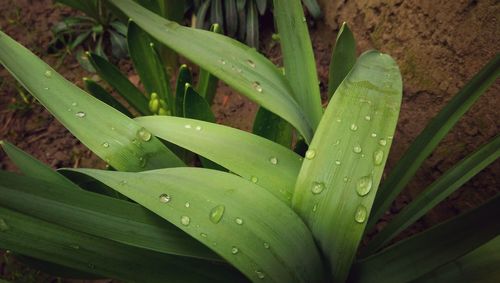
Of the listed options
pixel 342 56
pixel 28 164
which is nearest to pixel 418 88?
pixel 342 56

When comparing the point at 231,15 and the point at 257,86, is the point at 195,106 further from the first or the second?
the point at 231,15

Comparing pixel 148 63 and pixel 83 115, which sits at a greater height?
pixel 148 63

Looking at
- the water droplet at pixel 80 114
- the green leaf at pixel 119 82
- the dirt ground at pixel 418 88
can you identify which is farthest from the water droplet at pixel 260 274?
the green leaf at pixel 119 82

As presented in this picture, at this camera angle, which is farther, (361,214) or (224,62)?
(224,62)

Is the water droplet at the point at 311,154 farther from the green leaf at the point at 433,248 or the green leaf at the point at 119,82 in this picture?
the green leaf at the point at 119,82

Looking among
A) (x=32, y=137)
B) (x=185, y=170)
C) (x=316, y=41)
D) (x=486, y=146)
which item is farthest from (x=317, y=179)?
(x=32, y=137)

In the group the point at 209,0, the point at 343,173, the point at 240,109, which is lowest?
the point at 343,173

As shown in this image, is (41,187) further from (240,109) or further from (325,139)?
(240,109)
